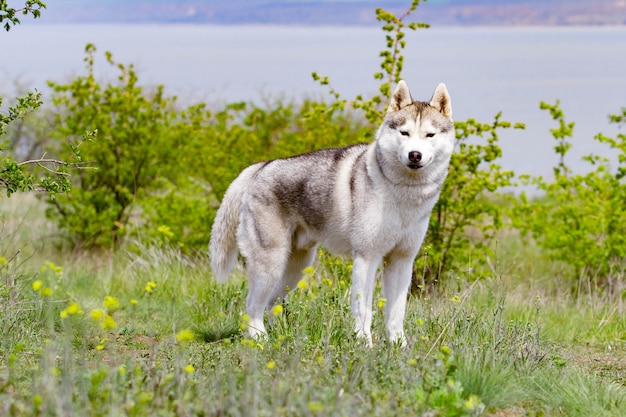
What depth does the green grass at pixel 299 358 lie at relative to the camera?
407 centimetres

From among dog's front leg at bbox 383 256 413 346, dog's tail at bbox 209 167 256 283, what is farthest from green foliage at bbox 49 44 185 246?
dog's front leg at bbox 383 256 413 346

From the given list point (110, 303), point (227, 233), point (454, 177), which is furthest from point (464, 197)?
point (110, 303)

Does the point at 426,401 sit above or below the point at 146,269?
above

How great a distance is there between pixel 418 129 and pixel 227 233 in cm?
194

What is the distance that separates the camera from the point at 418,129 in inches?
223

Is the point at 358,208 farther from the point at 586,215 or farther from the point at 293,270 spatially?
the point at 586,215

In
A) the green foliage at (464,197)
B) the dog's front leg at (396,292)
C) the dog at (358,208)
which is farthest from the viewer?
the green foliage at (464,197)

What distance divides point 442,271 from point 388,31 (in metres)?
2.76

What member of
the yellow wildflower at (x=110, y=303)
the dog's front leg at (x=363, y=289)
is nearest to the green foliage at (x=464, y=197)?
the dog's front leg at (x=363, y=289)

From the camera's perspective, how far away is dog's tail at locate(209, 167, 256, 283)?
673cm

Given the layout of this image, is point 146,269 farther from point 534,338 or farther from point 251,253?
point 534,338

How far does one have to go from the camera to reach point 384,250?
592 cm

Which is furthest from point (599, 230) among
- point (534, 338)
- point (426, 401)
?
point (426, 401)

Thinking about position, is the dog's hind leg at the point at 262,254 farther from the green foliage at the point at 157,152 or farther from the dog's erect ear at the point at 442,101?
the green foliage at the point at 157,152
